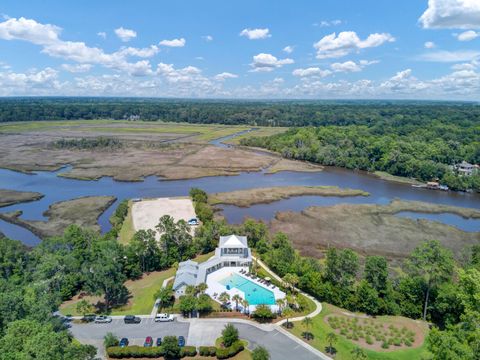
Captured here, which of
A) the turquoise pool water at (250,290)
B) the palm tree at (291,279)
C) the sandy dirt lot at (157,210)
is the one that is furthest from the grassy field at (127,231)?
the palm tree at (291,279)

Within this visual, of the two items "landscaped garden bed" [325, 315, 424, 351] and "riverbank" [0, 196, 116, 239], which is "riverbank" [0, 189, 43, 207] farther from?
"landscaped garden bed" [325, 315, 424, 351]

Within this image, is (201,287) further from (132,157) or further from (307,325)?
(132,157)

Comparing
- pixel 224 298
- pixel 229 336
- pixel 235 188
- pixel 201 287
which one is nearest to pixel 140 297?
pixel 201 287

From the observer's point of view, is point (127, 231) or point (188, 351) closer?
point (188, 351)

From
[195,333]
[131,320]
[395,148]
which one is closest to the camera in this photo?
[195,333]

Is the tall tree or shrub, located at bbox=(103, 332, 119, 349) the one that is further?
the tall tree

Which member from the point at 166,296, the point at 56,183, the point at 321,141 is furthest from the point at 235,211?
the point at 321,141

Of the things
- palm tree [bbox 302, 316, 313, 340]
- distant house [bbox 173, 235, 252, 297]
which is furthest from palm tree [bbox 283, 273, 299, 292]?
distant house [bbox 173, 235, 252, 297]
